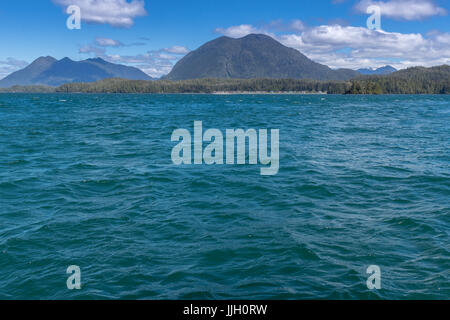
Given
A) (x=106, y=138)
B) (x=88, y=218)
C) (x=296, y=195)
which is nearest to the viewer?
(x=88, y=218)

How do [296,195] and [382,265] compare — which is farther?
[296,195]

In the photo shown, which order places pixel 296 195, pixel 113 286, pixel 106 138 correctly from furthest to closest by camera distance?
pixel 106 138 → pixel 296 195 → pixel 113 286

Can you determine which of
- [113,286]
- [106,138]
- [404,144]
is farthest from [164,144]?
[113,286]

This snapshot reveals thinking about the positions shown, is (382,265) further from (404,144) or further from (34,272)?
(404,144)

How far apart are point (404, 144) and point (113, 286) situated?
34.6 metres

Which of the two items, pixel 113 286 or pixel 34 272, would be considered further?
pixel 34 272
